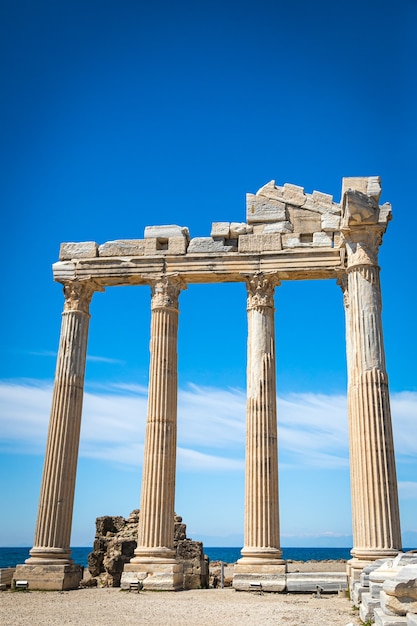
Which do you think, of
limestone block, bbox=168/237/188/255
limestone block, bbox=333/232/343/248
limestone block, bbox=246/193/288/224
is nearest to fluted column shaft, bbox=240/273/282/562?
limestone block, bbox=246/193/288/224

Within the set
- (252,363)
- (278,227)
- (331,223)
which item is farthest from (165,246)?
(331,223)

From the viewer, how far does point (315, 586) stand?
24.4 m

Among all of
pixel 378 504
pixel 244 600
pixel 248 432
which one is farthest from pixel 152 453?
pixel 378 504

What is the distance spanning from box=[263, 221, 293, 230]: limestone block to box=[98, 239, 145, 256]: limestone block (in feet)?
19.2

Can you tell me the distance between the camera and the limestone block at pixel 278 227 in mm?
29609

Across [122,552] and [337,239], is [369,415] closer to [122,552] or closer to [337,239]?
[337,239]

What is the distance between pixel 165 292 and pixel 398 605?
19596 millimetres

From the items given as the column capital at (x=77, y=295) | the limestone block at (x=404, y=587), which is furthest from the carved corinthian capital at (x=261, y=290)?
the limestone block at (x=404, y=587)

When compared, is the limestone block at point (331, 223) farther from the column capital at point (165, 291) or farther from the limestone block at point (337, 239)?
the column capital at point (165, 291)

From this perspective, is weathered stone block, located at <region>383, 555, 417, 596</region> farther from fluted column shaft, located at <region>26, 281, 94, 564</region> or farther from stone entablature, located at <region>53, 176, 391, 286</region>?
fluted column shaft, located at <region>26, 281, 94, 564</region>

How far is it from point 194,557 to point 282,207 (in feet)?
56.3

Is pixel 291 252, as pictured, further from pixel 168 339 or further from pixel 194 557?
pixel 194 557

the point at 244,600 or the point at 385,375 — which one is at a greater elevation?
the point at 385,375

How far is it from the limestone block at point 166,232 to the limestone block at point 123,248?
56 cm
